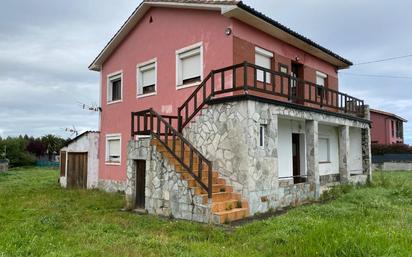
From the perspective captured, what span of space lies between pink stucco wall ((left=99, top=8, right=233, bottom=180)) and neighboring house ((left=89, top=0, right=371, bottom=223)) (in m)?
0.05

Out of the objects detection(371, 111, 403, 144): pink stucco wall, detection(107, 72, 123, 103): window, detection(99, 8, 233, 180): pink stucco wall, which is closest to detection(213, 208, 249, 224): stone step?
detection(99, 8, 233, 180): pink stucco wall

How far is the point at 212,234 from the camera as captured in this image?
7.74 meters

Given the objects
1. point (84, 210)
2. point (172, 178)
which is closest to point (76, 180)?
point (84, 210)

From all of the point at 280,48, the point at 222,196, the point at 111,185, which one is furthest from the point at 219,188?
the point at 111,185

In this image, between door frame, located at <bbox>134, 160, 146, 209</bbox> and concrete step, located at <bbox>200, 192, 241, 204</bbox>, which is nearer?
concrete step, located at <bbox>200, 192, 241, 204</bbox>

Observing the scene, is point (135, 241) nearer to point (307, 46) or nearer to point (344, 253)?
point (344, 253)

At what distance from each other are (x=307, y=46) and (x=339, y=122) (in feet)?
11.5

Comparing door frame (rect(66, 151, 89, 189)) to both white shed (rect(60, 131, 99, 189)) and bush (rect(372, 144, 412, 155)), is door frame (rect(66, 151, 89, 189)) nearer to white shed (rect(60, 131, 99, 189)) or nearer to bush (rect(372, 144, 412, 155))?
white shed (rect(60, 131, 99, 189))

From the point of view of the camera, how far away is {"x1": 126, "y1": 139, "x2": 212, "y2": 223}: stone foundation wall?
31.5 ft

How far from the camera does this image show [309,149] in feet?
42.7

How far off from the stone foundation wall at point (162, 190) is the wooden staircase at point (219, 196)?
0.13 meters

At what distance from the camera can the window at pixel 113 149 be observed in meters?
17.5

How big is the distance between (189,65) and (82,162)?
28.0ft

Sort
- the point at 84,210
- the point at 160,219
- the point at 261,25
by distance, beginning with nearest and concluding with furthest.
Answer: the point at 160,219 < the point at 84,210 < the point at 261,25
